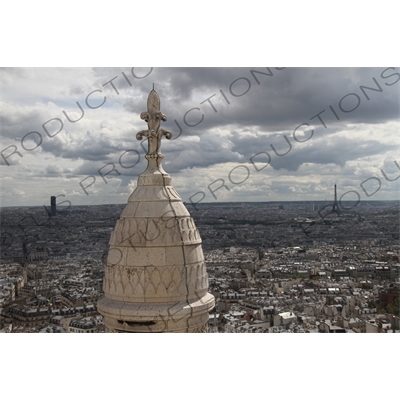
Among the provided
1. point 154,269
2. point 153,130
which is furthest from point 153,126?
point 154,269

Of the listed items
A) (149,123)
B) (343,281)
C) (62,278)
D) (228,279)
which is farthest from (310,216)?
(149,123)

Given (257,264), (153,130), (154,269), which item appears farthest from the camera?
(257,264)

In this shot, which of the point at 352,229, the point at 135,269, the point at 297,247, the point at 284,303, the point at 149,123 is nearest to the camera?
the point at 135,269

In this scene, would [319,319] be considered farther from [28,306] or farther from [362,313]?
[28,306]

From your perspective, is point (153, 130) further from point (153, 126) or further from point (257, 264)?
point (257, 264)

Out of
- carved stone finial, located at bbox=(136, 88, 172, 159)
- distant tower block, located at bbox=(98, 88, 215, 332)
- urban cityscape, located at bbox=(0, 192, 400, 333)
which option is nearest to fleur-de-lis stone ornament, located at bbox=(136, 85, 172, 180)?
carved stone finial, located at bbox=(136, 88, 172, 159)

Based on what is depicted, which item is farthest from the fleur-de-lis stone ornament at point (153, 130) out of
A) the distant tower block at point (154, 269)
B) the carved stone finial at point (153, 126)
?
the distant tower block at point (154, 269)

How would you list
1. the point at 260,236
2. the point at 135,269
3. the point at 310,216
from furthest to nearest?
the point at 260,236 → the point at 310,216 → the point at 135,269
